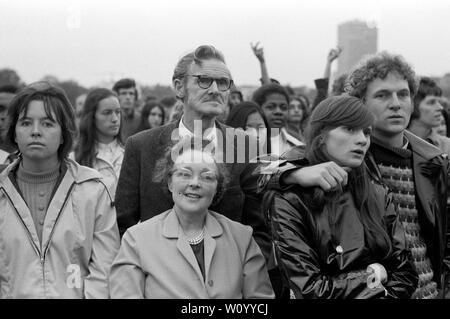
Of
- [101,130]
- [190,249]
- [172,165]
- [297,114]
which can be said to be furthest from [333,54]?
[190,249]

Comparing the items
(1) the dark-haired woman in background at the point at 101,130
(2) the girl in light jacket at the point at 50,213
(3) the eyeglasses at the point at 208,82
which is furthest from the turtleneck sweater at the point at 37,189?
(1) the dark-haired woman in background at the point at 101,130

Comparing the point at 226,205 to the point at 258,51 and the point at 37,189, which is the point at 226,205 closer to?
the point at 37,189

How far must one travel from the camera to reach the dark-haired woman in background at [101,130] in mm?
5992

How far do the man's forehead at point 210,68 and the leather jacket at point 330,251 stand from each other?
0.90 metres


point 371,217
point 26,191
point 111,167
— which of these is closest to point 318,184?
point 371,217

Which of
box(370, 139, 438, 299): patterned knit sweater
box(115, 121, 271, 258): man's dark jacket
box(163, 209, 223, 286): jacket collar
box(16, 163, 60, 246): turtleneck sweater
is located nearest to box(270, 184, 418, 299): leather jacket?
box(370, 139, 438, 299): patterned knit sweater

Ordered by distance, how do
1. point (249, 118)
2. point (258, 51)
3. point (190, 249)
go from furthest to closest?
point (258, 51), point (249, 118), point (190, 249)

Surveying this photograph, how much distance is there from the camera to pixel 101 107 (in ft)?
20.1

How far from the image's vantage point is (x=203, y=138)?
12.1 ft

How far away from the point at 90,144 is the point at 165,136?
2.38 meters

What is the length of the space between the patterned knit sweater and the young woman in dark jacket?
0.76ft

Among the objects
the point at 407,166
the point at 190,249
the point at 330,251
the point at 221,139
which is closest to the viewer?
the point at 330,251

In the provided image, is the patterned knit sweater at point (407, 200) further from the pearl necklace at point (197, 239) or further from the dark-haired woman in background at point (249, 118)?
the dark-haired woman in background at point (249, 118)

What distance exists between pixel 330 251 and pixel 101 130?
3.51 meters
